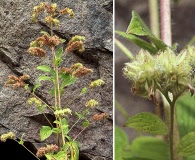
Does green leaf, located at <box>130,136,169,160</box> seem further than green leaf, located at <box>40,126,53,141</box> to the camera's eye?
No

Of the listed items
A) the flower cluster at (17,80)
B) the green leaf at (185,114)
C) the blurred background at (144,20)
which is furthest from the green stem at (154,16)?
the flower cluster at (17,80)

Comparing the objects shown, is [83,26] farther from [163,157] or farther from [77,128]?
[163,157]

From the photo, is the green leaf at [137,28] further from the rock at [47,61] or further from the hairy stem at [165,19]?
the rock at [47,61]

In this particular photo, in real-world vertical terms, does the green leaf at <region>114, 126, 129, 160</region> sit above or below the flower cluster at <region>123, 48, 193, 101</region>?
below

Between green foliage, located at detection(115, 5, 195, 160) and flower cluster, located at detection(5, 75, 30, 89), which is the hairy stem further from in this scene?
flower cluster, located at detection(5, 75, 30, 89)

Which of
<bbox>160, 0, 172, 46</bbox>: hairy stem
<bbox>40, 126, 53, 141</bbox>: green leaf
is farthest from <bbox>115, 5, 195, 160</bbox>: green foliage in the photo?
<bbox>40, 126, 53, 141</bbox>: green leaf

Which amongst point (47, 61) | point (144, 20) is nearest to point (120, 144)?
point (144, 20)

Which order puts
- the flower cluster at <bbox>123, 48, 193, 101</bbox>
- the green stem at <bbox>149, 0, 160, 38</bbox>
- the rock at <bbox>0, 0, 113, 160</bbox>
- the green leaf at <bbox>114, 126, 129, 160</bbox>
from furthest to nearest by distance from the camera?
the rock at <bbox>0, 0, 113, 160</bbox>, the green stem at <bbox>149, 0, 160, 38</bbox>, the green leaf at <bbox>114, 126, 129, 160</bbox>, the flower cluster at <bbox>123, 48, 193, 101</bbox>
